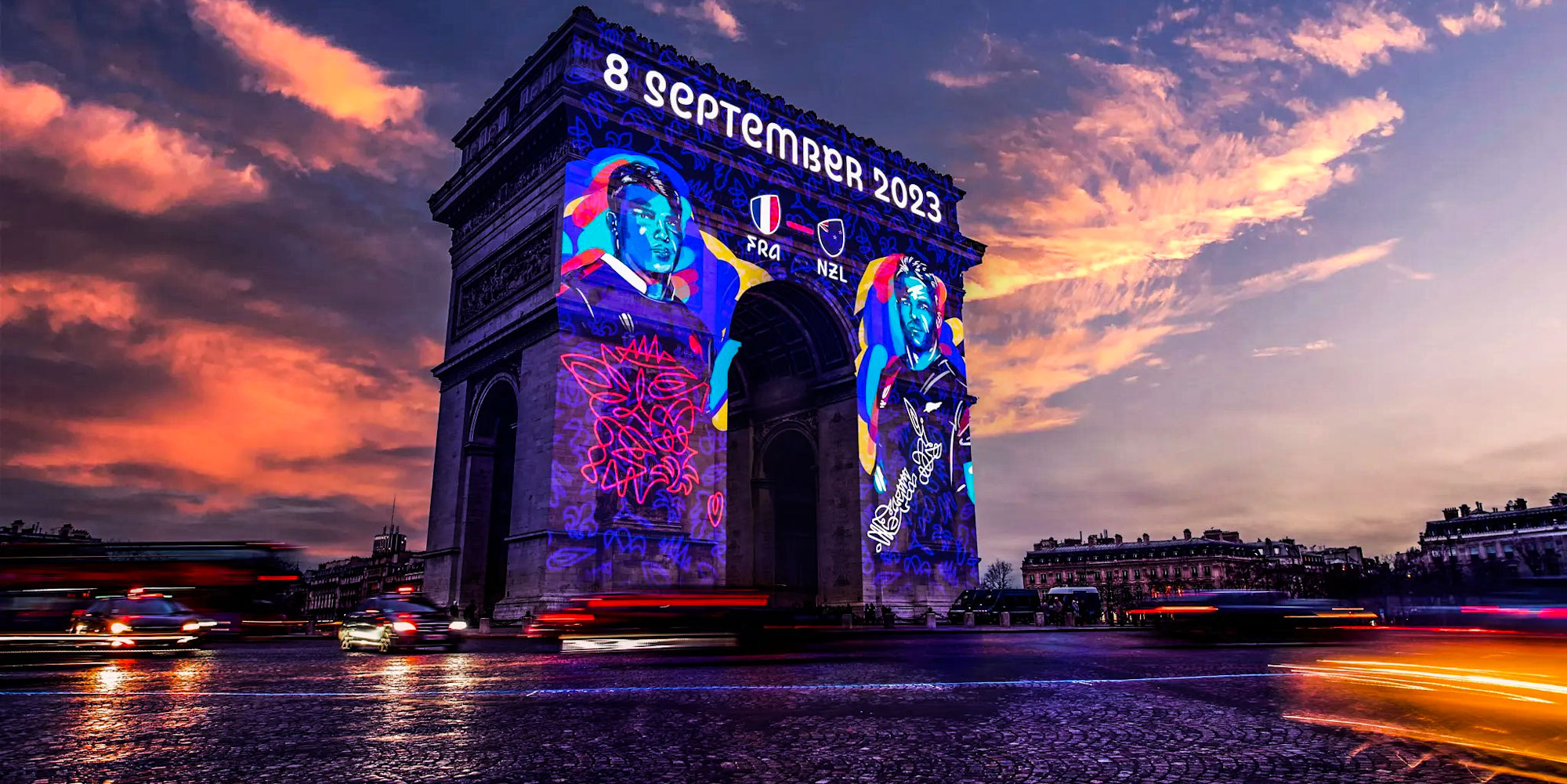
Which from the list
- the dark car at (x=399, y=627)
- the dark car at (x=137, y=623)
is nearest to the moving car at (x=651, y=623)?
the dark car at (x=399, y=627)

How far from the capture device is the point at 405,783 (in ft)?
15.8

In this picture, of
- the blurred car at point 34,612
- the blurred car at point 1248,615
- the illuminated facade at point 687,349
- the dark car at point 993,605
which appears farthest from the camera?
the dark car at point 993,605

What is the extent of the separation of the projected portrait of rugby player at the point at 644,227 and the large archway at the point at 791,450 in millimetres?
5432

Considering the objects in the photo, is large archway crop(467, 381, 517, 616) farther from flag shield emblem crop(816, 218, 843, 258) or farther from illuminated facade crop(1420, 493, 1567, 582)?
illuminated facade crop(1420, 493, 1567, 582)

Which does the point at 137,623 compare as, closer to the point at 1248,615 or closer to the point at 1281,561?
the point at 1248,615

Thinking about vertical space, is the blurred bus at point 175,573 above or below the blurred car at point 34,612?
above

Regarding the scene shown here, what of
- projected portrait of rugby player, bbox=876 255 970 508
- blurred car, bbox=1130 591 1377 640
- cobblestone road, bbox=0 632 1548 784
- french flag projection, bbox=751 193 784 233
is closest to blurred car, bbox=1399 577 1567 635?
blurred car, bbox=1130 591 1377 640

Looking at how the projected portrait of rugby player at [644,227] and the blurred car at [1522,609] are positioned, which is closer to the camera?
the blurred car at [1522,609]

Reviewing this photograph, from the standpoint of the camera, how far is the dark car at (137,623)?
19.0m

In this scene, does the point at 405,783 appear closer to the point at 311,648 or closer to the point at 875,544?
the point at 311,648

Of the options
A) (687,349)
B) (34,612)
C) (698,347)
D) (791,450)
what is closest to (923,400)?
(791,450)

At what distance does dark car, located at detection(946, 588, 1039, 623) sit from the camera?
119 ft

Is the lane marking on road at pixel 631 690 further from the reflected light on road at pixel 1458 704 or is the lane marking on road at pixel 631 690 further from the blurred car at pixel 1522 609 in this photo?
A: the blurred car at pixel 1522 609

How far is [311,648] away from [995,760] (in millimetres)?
21003
